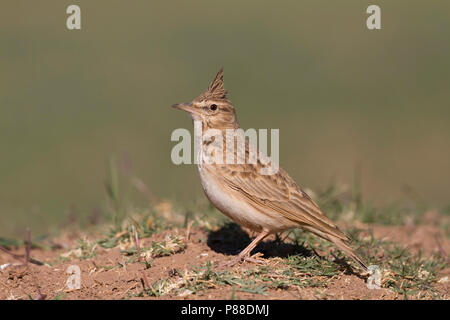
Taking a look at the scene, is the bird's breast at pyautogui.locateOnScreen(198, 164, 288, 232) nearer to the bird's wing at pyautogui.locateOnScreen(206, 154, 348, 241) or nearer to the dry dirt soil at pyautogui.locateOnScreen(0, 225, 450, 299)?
the bird's wing at pyautogui.locateOnScreen(206, 154, 348, 241)

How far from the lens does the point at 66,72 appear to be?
708 inches

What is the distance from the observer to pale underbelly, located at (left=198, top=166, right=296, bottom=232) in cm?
536

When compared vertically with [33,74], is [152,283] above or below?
below

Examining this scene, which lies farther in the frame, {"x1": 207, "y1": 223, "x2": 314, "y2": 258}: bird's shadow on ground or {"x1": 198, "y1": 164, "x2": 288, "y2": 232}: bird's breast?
{"x1": 207, "y1": 223, "x2": 314, "y2": 258}: bird's shadow on ground

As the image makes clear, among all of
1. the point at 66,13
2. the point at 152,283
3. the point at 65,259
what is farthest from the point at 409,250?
the point at 66,13

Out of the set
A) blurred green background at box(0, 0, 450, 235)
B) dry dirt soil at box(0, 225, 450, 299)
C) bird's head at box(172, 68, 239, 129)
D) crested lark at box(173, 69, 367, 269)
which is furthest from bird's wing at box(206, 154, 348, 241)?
blurred green background at box(0, 0, 450, 235)

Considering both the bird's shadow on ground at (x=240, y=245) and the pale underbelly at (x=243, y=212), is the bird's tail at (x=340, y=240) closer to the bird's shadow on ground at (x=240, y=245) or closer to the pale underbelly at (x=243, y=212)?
the pale underbelly at (x=243, y=212)

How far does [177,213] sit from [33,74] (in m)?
12.1

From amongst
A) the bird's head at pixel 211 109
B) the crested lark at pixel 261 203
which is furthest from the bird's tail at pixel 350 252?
the bird's head at pixel 211 109

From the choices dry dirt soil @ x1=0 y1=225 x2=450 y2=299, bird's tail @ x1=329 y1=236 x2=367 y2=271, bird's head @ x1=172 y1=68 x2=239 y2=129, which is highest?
bird's head @ x1=172 y1=68 x2=239 y2=129

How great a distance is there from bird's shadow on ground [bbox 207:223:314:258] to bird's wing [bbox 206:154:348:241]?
0.45m

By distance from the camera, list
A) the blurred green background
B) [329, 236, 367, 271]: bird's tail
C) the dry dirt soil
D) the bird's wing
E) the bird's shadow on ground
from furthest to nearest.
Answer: the blurred green background < the bird's shadow on ground < the bird's wing < [329, 236, 367, 271]: bird's tail < the dry dirt soil

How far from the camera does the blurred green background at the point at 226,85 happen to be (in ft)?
45.5

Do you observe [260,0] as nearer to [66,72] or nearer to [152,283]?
[66,72]
